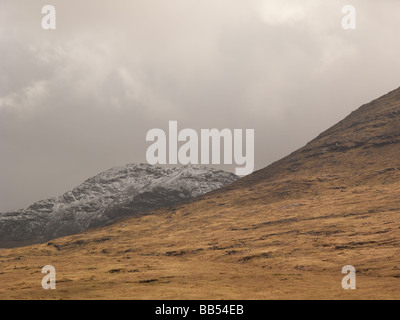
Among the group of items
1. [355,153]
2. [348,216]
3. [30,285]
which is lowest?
[30,285]

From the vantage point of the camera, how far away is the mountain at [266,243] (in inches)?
2367

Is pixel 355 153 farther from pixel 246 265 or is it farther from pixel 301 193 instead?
pixel 246 265

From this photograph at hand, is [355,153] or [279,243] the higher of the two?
[355,153]

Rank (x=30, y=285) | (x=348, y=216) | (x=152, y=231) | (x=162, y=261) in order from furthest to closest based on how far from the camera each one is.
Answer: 1. (x=152, y=231)
2. (x=348, y=216)
3. (x=162, y=261)
4. (x=30, y=285)

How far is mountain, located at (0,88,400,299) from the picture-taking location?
6012 cm

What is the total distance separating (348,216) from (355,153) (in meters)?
69.0

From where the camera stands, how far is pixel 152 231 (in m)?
147

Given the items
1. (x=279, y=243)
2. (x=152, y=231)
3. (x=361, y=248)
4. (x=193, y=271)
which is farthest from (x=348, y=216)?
(x=152, y=231)

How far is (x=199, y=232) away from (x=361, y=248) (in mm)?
56877

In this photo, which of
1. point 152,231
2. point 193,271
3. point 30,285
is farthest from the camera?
point 152,231

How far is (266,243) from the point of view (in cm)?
10019
